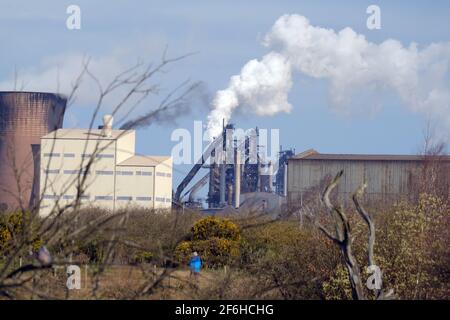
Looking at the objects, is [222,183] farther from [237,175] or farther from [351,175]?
[351,175]

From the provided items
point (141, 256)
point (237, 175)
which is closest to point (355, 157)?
point (237, 175)

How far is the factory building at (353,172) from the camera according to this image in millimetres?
53162

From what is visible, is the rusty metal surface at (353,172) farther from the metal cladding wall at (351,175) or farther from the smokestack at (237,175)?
the smokestack at (237,175)

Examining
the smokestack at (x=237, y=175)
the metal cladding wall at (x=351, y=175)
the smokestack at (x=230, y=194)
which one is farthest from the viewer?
the smokestack at (x=230, y=194)

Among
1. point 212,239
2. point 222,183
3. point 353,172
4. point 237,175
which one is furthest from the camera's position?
point 222,183

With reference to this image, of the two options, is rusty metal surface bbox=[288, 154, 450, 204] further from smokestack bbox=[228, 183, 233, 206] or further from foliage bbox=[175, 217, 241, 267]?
foliage bbox=[175, 217, 241, 267]

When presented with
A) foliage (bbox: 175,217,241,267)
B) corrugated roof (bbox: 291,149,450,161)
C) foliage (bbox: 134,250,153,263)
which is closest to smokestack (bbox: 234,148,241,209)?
corrugated roof (bbox: 291,149,450,161)

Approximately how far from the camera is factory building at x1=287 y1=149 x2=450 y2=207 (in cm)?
5316

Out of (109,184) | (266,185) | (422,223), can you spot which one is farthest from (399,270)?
(266,185)

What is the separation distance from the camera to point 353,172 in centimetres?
5512

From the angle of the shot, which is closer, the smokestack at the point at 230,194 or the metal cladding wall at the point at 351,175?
the metal cladding wall at the point at 351,175

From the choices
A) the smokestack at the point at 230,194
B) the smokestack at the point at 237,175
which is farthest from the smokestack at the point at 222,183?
the smokestack at the point at 237,175

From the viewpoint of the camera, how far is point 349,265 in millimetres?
8461
